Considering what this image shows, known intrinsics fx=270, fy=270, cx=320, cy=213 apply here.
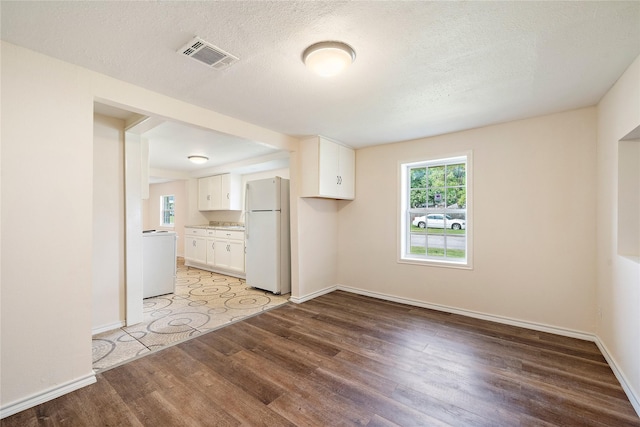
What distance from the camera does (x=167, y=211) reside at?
8.40 m

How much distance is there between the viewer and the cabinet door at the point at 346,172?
4090 millimetres

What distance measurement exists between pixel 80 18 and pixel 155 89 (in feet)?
2.71

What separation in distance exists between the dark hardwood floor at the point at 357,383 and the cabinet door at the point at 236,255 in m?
2.47

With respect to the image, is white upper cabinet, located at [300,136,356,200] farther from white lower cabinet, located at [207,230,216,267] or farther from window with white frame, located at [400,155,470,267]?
white lower cabinet, located at [207,230,216,267]

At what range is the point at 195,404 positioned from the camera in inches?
71.2

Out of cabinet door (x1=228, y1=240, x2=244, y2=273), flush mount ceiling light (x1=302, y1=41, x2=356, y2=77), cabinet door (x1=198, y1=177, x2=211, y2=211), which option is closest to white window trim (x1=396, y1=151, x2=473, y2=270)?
flush mount ceiling light (x1=302, y1=41, x2=356, y2=77)

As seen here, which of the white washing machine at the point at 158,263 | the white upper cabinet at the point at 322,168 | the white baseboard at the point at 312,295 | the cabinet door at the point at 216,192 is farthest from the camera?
the cabinet door at the point at 216,192

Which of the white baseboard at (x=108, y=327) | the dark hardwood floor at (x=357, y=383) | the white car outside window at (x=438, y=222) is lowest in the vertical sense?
the dark hardwood floor at (x=357, y=383)

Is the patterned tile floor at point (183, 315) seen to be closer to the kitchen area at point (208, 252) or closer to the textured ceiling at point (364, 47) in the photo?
the kitchen area at point (208, 252)

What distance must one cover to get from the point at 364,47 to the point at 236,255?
4.60m

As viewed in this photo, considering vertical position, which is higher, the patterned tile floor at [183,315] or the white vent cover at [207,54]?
the white vent cover at [207,54]

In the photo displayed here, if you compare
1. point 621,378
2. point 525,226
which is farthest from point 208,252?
point 621,378

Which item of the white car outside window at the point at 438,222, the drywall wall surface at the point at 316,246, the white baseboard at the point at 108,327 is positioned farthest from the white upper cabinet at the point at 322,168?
the white baseboard at the point at 108,327

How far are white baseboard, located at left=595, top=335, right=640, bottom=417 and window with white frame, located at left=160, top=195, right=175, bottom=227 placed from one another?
29.7 ft
